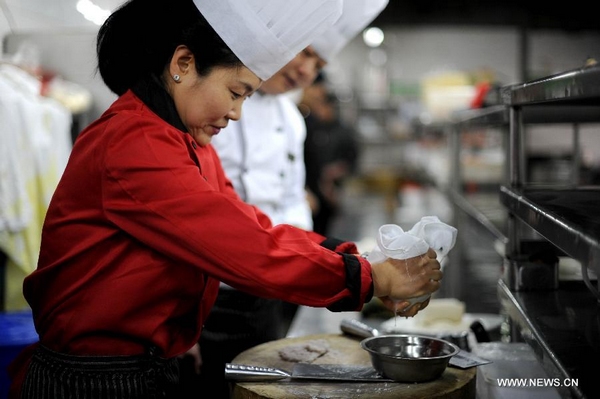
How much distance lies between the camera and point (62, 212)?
146 centimetres

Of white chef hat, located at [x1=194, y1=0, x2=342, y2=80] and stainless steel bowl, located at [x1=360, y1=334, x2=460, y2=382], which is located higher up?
white chef hat, located at [x1=194, y1=0, x2=342, y2=80]

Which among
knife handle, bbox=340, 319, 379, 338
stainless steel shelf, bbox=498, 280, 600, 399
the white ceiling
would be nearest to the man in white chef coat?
knife handle, bbox=340, 319, 379, 338

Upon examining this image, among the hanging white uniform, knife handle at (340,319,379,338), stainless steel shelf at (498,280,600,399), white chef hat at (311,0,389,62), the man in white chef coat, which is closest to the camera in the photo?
stainless steel shelf at (498,280,600,399)

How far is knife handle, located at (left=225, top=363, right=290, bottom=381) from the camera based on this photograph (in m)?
1.54

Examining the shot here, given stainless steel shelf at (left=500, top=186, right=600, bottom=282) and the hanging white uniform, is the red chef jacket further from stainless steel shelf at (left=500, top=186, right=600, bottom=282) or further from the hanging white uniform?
the hanging white uniform

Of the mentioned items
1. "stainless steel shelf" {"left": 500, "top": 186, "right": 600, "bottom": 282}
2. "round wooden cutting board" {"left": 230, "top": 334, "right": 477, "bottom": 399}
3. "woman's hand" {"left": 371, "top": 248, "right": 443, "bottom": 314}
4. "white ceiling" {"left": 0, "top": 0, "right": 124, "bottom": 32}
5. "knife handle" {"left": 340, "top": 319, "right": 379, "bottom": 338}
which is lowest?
"round wooden cutting board" {"left": 230, "top": 334, "right": 477, "bottom": 399}

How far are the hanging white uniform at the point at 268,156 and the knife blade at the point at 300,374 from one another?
1.04 metres

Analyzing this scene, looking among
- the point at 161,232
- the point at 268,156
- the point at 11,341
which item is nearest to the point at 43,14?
the point at 268,156

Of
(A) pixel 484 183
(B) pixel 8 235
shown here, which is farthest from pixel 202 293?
(A) pixel 484 183

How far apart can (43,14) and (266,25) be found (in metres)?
2.75

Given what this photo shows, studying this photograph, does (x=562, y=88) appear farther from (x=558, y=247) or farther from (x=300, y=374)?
(x=300, y=374)

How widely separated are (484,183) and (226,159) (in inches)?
111

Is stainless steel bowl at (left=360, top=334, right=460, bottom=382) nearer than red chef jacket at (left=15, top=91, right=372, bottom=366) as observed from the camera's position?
No

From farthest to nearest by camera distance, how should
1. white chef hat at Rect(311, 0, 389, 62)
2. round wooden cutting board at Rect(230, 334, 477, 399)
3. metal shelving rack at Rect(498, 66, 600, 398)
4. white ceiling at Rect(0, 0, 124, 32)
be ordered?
1. white ceiling at Rect(0, 0, 124, 32)
2. white chef hat at Rect(311, 0, 389, 62)
3. round wooden cutting board at Rect(230, 334, 477, 399)
4. metal shelving rack at Rect(498, 66, 600, 398)
